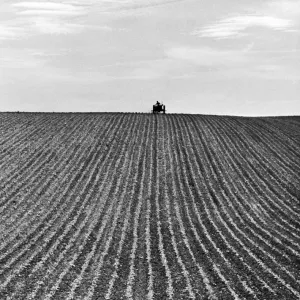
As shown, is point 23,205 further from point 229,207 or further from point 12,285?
point 12,285

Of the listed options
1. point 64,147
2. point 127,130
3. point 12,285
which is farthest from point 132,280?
point 127,130

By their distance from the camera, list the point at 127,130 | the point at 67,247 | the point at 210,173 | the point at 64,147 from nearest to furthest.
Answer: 1. the point at 67,247
2. the point at 210,173
3. the point at 64,147
4. the point at 127,130

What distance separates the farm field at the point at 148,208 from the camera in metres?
14.1

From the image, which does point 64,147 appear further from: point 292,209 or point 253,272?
point 253,272

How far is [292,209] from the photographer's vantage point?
2355cm

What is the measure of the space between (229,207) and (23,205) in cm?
729

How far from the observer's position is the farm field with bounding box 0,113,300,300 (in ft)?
46.1

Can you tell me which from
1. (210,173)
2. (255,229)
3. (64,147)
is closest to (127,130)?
(64,147)

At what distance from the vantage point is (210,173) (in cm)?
2792

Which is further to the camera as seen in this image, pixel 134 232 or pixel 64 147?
pixel 64 147

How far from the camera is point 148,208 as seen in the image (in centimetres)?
2238

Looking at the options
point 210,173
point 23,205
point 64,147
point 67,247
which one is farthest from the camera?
point 64,147

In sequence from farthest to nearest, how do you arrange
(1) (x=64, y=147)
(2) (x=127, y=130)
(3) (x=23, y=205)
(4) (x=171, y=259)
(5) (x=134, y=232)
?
(2) (x=127, y=130) < (1) (x=64, y=147) < (3) (x=23, y=205) < (5) (x=134, y=232) < (4) (x=171, y=259)

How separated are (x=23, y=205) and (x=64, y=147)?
9.50 meters
